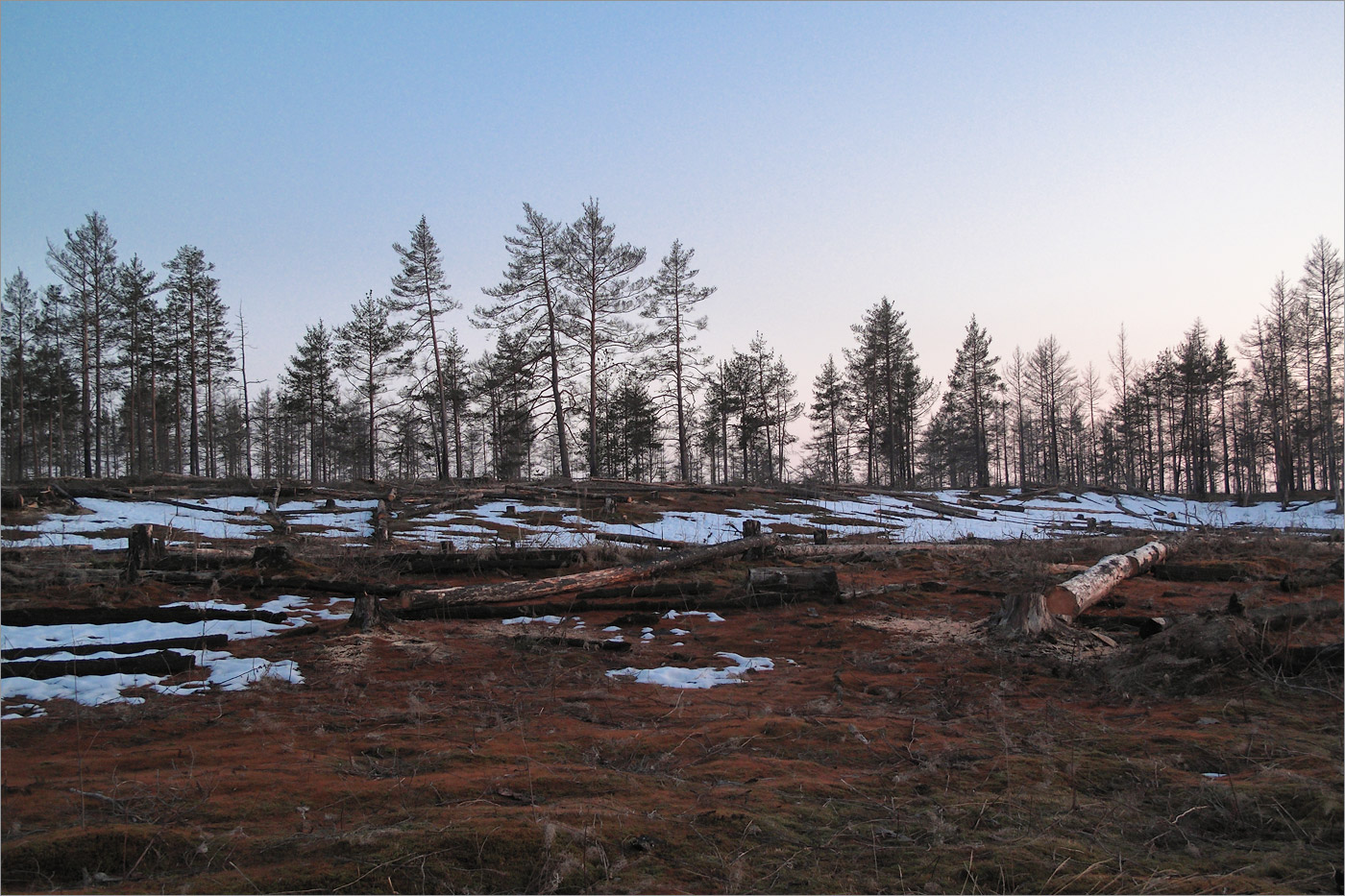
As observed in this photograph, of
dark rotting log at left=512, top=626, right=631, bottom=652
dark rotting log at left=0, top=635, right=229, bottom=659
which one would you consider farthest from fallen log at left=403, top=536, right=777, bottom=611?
dark rotting log at left=0, top=635, right=229, bottom=659

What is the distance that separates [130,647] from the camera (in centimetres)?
647

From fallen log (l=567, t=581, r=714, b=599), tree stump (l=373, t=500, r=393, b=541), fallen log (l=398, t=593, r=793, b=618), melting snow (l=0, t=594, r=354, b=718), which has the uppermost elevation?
tree stump (l=373, t=500, r=393, b=541)

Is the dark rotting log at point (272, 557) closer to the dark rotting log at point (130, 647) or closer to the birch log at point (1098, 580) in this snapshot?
the dark rotting log at point (130, 647)

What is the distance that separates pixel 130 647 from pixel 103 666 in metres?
0.52

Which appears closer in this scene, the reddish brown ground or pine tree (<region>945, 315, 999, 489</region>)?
the reddish brown ground

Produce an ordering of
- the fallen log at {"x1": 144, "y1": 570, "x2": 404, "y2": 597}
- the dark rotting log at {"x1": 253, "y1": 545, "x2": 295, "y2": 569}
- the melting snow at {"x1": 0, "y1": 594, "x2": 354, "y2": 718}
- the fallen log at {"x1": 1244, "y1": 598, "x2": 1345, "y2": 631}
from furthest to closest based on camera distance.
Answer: the dark rotting log at {"x1": 253, "y1": 545, "x2": 295, "y2": 569} < the fallen log at {"x1": 144, "y1": 570, "x2": 404, "y2": 597} < the fallen log at {"x1": 1244, "y1": 598, "x2": 1345, "y2": 631} < the melting snow at {"x1": 0, "y1": 594, "x2": 354, "y2": 718}

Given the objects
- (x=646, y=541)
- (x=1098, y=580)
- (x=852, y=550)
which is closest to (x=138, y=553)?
(x=646, y=541)

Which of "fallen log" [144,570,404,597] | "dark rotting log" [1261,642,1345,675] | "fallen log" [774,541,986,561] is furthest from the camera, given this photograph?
"fallen log" [774,541,986,561]

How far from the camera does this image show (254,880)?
2.38 metres

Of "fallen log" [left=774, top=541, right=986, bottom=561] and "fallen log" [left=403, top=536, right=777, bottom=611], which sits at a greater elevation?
"fallen log" [left=403, top=536, right=777, bottom=611]

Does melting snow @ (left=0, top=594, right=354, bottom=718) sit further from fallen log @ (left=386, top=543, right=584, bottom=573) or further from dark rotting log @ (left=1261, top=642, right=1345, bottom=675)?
dark rotting log @ (left=1261, top=642, right=1345, bottom=675)

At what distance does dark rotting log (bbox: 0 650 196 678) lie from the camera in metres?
5.80

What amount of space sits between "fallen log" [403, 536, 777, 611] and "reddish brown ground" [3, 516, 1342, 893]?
172 cm

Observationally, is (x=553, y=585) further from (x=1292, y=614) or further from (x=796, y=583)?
(x=1292, y=614)
